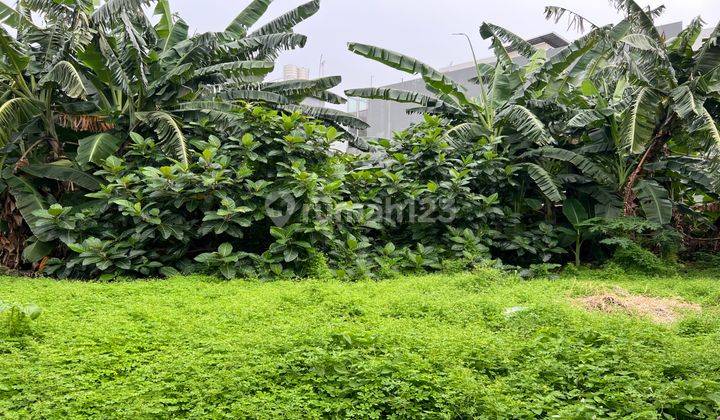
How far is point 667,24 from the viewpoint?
1677 centimetres

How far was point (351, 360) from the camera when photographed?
2963mm

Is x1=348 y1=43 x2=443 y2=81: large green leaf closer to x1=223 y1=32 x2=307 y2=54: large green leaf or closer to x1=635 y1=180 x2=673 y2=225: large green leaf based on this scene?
x1=223 y1=32 x2=307 y2=54: large green leaf

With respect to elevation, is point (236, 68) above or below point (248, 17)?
below

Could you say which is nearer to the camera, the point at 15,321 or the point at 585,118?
the point at 15,321

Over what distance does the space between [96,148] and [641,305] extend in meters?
6.62

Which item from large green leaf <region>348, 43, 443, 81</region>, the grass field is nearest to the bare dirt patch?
the grass field

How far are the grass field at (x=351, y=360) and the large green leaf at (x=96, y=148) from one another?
2.60 meters

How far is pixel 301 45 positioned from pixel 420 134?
255 centimetres

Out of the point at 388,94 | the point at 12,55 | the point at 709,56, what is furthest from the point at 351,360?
the point at 709,56

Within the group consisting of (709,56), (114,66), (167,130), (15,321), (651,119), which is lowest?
(15,321)

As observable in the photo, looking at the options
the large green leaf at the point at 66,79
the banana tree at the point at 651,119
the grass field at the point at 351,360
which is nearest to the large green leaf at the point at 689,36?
the banana tree at the point at 651,119

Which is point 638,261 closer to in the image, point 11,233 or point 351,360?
point 351,360

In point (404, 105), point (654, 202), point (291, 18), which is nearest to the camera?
point (654, 202)

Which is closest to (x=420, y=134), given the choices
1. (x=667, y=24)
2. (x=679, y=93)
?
(x=679, y=93)
